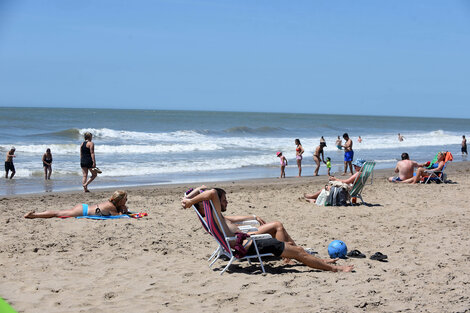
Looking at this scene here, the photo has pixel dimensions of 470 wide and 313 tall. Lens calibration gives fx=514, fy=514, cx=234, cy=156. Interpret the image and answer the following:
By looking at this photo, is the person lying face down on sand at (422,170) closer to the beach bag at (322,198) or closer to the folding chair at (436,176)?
the folding chair at (436,176)

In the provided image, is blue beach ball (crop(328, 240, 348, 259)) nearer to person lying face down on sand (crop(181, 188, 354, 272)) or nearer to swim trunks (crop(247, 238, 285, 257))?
person lying face down on sand (crop(181, 188, 354, 272))

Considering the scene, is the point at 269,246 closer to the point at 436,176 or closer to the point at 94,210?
the point at 94,210

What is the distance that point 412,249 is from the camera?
5.99 m

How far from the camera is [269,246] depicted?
5.02 meters

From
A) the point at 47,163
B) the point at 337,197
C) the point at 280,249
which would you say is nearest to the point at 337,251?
the point at 280,249

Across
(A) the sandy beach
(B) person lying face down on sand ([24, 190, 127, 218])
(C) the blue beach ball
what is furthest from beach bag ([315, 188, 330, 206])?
(C) the blue beach ball

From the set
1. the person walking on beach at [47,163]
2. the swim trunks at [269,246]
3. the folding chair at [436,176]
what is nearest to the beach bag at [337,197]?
the folding chair at [436,176]

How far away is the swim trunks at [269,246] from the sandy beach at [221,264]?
22 cm

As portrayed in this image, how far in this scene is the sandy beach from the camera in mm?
4172

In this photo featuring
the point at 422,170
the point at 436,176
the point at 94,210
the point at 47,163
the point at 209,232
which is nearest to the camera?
the point at 209,232

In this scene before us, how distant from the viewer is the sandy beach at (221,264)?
13.7 feet

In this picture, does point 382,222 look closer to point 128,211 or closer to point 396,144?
point 128,211

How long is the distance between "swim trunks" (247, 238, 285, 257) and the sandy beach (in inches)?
8.7

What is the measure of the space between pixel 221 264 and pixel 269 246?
2.16 ft
